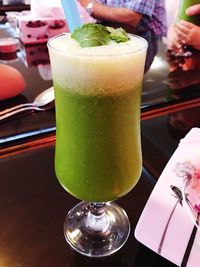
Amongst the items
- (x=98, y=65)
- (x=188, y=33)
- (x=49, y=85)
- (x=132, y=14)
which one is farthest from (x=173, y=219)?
(x=132, y=14)

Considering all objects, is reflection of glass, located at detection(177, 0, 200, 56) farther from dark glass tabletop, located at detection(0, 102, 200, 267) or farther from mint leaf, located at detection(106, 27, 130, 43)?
mint leaf, located at detection(106, 27, 130, 43)

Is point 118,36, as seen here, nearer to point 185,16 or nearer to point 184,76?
point 184,76

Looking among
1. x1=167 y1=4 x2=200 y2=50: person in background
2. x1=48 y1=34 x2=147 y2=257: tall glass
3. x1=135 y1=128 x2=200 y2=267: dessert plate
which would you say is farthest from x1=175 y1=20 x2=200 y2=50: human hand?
x1=48 y1=34 x2=147 y2=257: tall glass

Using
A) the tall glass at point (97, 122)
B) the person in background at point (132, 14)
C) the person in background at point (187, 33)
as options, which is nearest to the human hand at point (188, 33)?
the person in background at point (187, 33)

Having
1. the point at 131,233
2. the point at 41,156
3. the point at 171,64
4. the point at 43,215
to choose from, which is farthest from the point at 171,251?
the point at 171,64

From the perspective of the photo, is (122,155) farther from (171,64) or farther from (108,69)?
(171,64)

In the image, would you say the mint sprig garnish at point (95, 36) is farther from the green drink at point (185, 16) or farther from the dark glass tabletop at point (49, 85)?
the green drink at point (185, 16)
